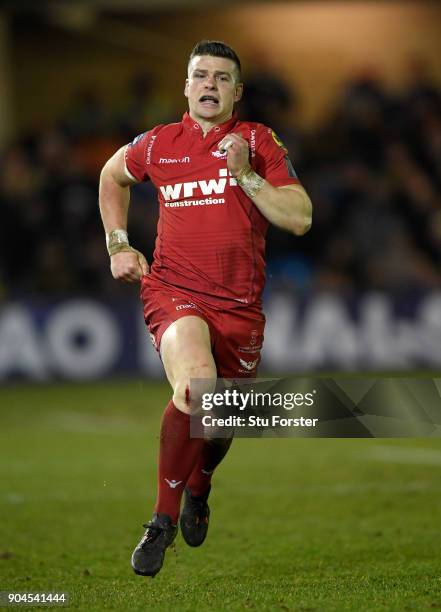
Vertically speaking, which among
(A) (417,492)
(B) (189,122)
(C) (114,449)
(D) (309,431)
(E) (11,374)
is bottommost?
(E) (11,374)

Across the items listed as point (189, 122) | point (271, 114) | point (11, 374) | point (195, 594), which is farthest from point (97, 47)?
point (195, 594)

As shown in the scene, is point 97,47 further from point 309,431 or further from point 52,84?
point 309,431

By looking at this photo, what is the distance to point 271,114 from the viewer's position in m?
16.8

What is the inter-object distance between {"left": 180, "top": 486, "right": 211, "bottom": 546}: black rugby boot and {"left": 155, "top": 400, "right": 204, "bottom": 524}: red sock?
2.17 feet

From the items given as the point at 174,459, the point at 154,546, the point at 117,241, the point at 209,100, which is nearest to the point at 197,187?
the point at 209,100

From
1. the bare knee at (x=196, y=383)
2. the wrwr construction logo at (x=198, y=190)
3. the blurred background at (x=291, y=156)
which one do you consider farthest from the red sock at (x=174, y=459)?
the blurred background at (x=291, y=156)

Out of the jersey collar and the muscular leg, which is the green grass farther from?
the jersey collar

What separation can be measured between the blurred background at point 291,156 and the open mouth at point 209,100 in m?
8.79

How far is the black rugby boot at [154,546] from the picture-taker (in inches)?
208

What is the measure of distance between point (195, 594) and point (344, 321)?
9.78 metres

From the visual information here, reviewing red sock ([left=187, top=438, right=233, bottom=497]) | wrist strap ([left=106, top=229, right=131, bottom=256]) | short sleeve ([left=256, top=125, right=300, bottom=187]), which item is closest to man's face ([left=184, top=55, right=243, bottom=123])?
short sleeve ([left=256, top=125, right=300, bottom=187])

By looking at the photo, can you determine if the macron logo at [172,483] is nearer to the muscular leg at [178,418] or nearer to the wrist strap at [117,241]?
the muscular leg at [178,418]

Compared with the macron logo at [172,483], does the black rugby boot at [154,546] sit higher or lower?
lower

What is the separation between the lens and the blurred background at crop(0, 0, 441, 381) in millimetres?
14789
